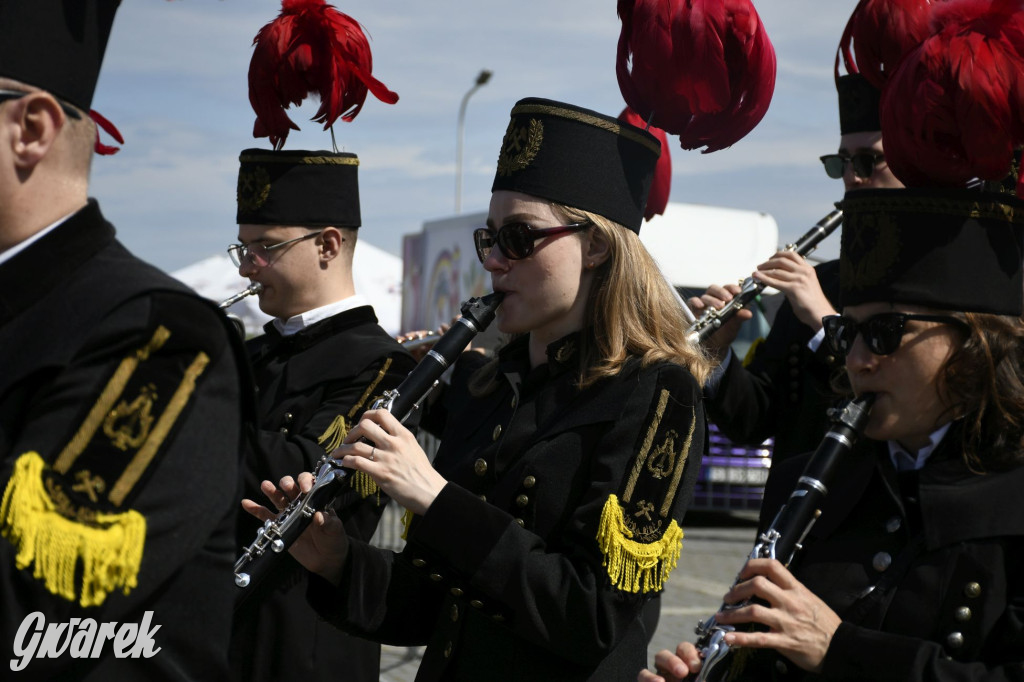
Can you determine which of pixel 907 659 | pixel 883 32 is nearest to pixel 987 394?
pixel 907 659

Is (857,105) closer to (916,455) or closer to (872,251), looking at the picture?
(872,251)

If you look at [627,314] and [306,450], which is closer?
[627,314]

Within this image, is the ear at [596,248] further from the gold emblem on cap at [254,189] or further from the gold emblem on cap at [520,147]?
the gold emblem on cap at [254,189]

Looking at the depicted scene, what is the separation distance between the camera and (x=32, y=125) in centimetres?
191

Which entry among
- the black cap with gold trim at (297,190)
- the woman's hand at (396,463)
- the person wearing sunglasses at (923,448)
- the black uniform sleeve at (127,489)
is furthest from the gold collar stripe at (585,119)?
the black uniform sleeve at (127,489)

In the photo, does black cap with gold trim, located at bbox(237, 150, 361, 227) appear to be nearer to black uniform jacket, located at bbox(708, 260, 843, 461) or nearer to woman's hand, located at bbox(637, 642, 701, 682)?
black uniform jacket, located at bbox(708, 260, 843, 461)

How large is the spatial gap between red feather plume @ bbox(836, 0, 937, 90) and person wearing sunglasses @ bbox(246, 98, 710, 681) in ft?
2.26

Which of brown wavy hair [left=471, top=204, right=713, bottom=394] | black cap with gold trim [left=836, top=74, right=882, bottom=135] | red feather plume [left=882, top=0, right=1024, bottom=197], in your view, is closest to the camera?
red feather plume [left=882, top=0, right=1024, bottom=197]

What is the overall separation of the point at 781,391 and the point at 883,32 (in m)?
1.51

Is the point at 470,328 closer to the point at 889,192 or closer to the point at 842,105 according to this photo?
the point at 889,192

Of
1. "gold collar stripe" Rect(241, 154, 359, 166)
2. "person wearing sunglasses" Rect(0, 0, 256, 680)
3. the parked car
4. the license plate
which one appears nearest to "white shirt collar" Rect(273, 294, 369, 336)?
"gold collar stripe" Rect(241, 154, 359, 166)

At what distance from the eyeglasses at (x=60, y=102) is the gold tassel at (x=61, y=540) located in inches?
22.6

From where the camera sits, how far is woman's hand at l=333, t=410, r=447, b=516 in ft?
9.02

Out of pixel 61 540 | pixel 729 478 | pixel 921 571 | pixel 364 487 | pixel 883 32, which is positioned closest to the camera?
pixel 61 540
